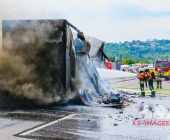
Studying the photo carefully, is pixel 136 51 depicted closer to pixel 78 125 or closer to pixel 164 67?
pixel 164 67

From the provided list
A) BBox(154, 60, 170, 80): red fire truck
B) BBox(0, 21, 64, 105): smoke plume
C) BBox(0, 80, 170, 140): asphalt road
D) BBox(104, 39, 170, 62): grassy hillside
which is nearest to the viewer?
BBox(0, 80, 170, 140): asphalt road

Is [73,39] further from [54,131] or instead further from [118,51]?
[118,51]

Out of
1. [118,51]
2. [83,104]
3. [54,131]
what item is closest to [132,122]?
[54,131]

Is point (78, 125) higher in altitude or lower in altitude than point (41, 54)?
lower

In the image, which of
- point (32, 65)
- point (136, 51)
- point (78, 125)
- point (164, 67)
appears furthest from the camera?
point (136, 51)

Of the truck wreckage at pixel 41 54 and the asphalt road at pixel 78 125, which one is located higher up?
the truck wreckage at pixel 41 54

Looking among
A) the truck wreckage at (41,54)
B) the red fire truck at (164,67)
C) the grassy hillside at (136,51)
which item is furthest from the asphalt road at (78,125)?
the grassy hillside at (136,51)

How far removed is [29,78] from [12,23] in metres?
2.13

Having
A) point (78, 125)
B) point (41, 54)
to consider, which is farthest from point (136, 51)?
point (78, 125)

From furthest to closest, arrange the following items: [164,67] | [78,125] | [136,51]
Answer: [136,51], [164,67], [78,125]

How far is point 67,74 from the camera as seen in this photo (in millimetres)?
12281

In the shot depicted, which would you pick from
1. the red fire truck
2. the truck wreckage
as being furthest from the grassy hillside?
the truck wreckage

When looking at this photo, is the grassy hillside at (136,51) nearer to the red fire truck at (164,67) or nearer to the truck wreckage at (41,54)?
the red fire truck at (164,67)

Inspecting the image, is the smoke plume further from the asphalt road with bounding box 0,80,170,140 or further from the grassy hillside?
the grassy hillside
